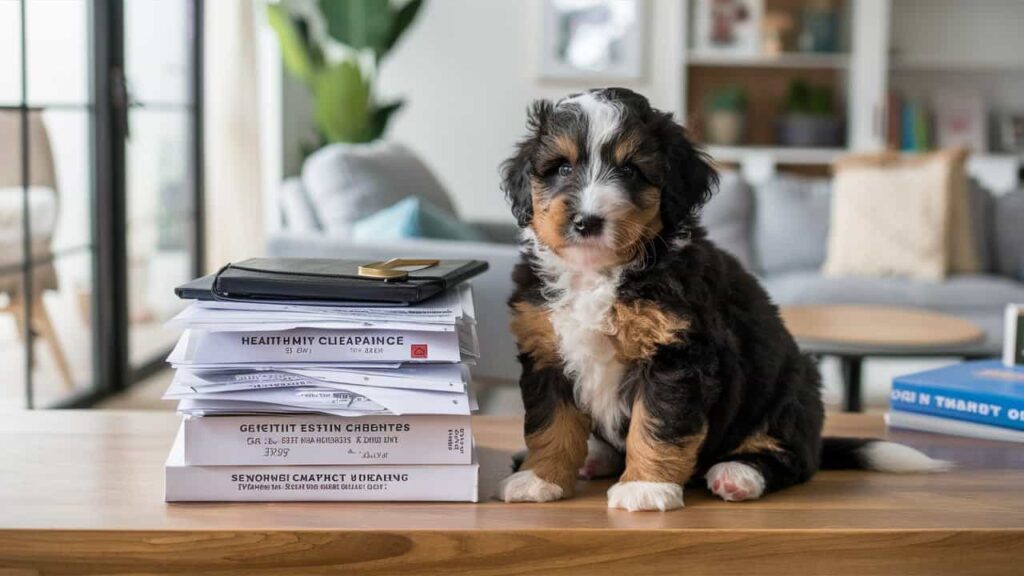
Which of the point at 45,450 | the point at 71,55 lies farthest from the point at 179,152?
the point at 45,450

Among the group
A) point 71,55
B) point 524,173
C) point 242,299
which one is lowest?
point 242,299

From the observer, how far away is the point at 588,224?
4.23 ft

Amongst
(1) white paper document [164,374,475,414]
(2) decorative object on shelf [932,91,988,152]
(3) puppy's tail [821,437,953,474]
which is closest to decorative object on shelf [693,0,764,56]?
(2) decorative object on shelf [932,91,988,152]

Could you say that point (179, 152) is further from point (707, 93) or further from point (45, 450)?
point (45, 450)

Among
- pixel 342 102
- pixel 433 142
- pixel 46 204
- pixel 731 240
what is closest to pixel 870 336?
pixel 731 240

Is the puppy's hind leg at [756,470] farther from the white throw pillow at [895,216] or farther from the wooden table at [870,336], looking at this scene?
the white throw pillow at [895,216]

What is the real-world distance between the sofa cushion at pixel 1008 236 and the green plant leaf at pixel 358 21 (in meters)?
3.24

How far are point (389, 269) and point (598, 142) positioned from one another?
0.93 feet

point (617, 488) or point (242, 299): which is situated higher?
point (242, 299)

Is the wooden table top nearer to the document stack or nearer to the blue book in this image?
the blue book

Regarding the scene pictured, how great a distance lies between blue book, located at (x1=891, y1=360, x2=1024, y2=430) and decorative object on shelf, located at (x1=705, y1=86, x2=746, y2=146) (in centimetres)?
559

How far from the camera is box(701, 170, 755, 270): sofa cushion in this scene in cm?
547

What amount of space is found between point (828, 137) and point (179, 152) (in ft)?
12.9

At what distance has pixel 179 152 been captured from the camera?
5.75 m
